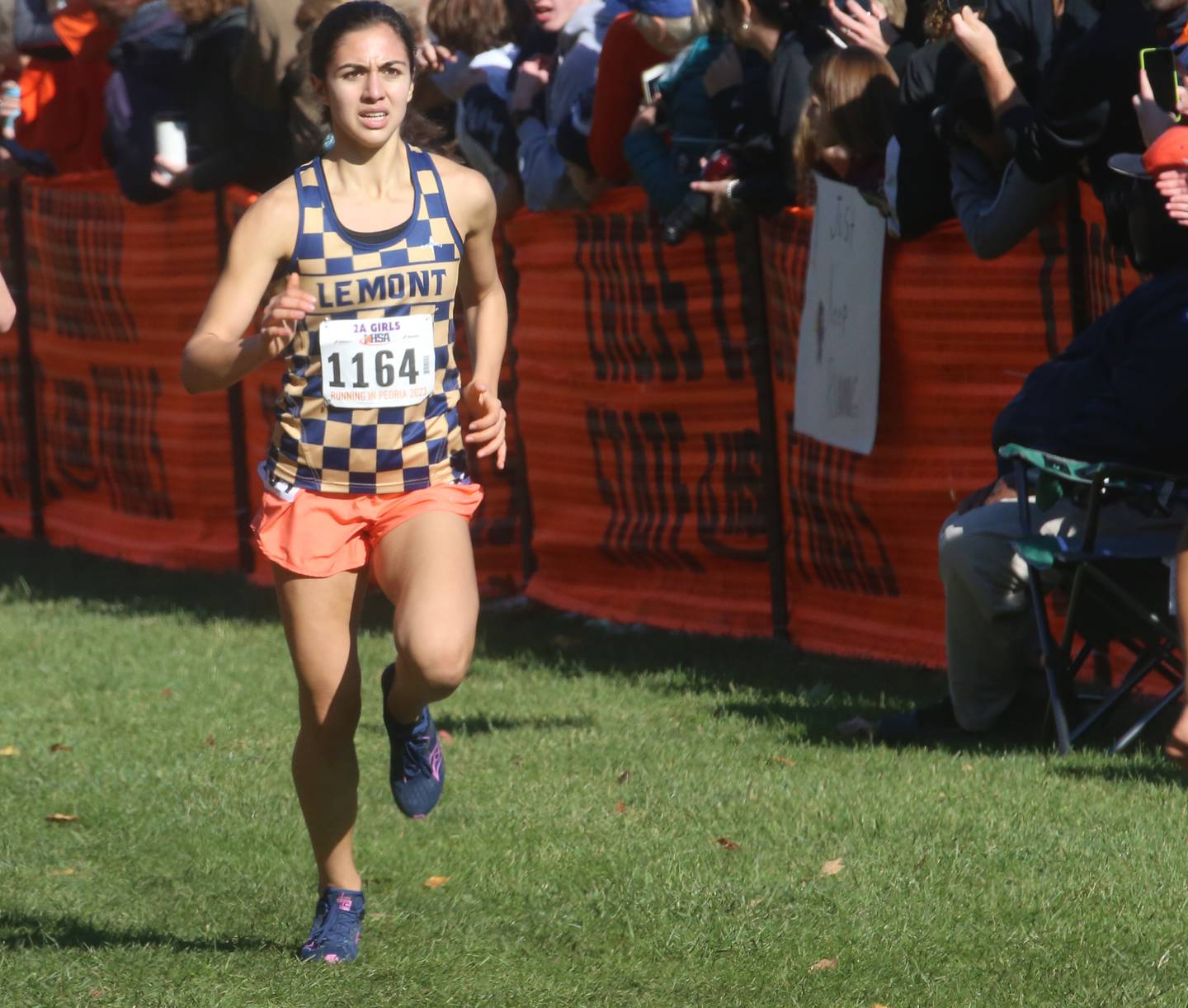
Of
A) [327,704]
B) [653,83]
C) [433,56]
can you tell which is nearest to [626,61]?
Result: [653,83]

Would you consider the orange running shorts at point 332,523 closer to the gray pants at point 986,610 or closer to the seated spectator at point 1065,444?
the seated spectator at point 1065,444

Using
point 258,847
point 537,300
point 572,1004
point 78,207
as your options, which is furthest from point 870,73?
point 78,207

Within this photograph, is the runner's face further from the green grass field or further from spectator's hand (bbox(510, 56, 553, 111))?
spectator's hand (bbox(510, 56, 553, 111))

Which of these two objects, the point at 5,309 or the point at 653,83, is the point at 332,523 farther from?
the point at 653,83

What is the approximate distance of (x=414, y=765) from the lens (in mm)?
5668

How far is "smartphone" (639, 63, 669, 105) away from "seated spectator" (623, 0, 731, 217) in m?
0.02

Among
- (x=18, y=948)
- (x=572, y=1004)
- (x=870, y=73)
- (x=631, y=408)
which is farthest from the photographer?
(x=631, y=408)

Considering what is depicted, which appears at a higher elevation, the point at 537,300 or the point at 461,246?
the point at 461,246

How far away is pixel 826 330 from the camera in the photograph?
363 inches

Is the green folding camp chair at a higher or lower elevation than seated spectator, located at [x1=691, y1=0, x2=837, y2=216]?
lower

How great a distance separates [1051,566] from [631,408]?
355cm

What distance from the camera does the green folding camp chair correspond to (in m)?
6.93

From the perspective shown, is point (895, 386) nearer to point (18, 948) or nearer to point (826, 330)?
point (826, 330)

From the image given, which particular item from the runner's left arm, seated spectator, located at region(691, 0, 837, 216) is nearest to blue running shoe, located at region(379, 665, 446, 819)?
the runner's left arm
